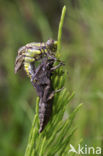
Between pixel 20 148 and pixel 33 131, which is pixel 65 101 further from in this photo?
pixel 20 148

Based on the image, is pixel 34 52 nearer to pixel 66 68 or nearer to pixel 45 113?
pixel 45 113

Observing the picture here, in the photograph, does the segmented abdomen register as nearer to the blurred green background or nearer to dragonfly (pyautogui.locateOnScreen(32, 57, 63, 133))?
dragonfly (pyautogui.locateOnScreen(32, 57, 63, 133))

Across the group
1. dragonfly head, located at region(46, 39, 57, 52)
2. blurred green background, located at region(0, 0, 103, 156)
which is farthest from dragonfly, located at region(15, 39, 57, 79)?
blurred green background, located at region(0, 0, 103, 156)

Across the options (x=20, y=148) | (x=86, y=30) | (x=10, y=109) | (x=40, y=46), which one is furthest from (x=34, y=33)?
(x=40, y=46)

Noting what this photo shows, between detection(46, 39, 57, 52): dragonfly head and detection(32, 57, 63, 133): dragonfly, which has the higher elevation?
detection(46, 39, 57, 52): dragonfly head

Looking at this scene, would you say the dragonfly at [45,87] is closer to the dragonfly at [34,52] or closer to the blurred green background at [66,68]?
the dragonfly at [34,52]

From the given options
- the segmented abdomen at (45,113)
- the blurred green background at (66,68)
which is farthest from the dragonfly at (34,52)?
the segmented abdomen at (45,113)
